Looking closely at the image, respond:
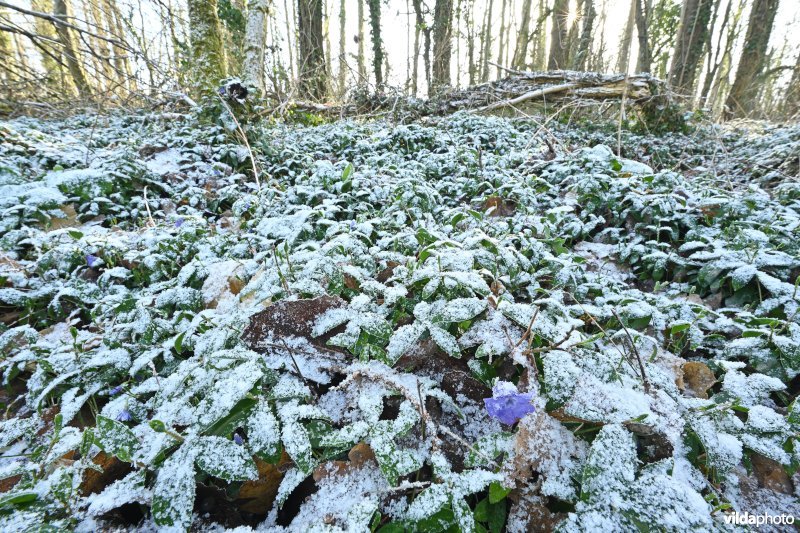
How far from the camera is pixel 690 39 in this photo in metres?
7.02

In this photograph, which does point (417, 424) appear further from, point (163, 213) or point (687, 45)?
point (687, 45)

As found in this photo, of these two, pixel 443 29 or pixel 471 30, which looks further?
pixel 471 30

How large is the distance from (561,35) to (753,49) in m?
4.08

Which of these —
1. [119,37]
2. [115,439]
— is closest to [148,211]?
[119,37]

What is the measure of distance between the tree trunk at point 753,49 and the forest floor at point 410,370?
6.86m

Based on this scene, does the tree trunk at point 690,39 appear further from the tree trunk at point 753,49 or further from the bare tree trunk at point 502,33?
the bare tree trunk at point 502,33

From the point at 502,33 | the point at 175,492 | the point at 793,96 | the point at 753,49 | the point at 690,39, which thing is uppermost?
the point at 502,33

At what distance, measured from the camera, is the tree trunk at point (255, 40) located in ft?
15.3

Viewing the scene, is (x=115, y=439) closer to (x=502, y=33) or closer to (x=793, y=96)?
(x=793, y=96)

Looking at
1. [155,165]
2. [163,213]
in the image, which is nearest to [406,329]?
[163,213]

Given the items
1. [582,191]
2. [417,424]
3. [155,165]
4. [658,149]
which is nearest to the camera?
[417,424]

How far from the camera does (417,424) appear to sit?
1.08 metres

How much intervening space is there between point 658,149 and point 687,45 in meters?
4.60

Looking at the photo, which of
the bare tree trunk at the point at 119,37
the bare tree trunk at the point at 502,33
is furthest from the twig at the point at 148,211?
the bare tree trunk at the point at 502,33
